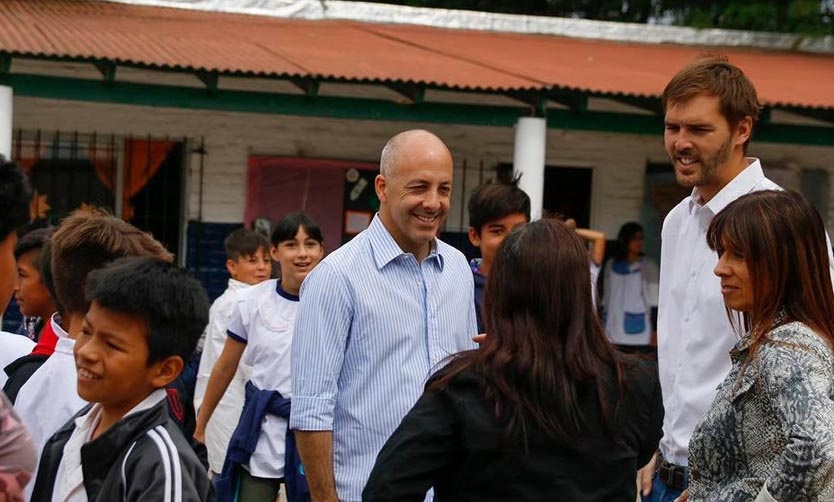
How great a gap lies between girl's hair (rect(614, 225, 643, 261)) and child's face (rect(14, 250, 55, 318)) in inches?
337

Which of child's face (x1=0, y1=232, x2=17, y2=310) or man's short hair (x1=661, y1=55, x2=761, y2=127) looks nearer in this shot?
child's face (x1=0, y1=232, x2=17, y2=310)

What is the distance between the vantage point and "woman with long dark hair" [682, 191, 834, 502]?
297cm

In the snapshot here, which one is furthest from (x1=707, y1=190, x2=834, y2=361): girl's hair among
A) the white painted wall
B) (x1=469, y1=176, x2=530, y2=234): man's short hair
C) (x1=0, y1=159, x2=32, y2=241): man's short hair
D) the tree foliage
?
the tree foliage

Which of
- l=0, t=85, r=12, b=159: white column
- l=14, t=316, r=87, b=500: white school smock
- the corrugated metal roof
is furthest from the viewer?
the corrugated metal roof

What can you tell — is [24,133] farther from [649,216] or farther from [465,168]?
[649,216]

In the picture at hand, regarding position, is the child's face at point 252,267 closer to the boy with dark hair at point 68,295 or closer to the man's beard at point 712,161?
the boy with dark hair at point 68,295

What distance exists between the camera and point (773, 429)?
3.08 m

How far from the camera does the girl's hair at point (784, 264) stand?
3244 mm

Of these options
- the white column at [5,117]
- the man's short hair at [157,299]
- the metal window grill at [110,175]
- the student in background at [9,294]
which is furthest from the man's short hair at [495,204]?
the metal window grill at [110,175]

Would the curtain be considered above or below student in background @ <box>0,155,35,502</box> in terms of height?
above

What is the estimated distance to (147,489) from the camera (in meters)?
2.77

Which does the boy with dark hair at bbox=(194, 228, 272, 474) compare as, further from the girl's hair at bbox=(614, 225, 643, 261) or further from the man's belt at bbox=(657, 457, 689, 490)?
the girl's hair at bbox=(614, 225, 643, 261)

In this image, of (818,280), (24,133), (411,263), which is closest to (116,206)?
(24,133)

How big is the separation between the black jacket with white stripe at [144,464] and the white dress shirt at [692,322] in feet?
5.50
